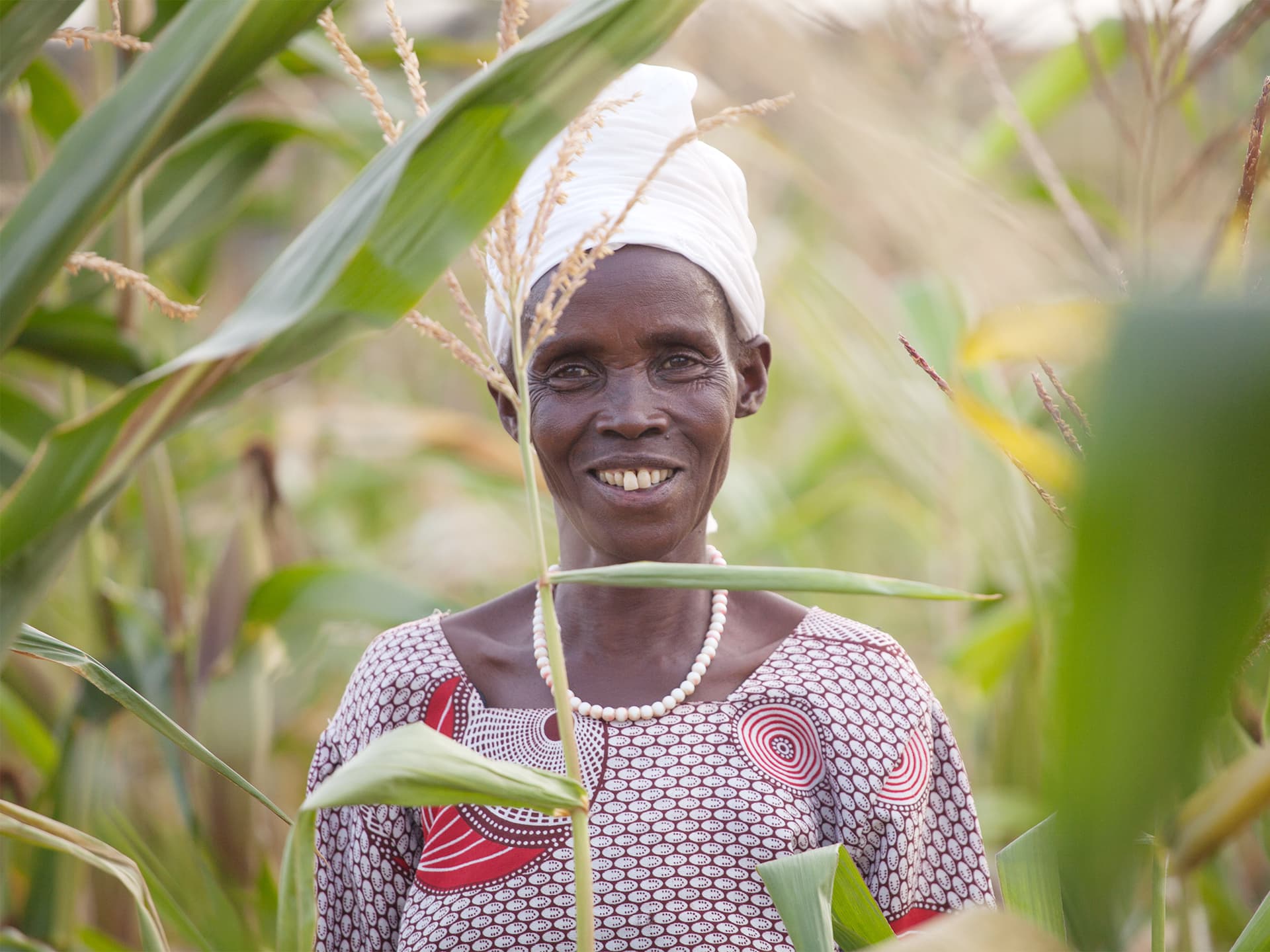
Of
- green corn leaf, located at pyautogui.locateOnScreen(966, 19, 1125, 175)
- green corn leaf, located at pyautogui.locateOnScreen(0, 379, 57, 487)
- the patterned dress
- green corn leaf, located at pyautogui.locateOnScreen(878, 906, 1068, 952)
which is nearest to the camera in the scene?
green corn leaf, located at pyautogui.locateOnScreen(878, 906, 1068, 952)

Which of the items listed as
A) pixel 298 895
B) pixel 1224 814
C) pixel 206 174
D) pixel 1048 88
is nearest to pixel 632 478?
pixel 298 895

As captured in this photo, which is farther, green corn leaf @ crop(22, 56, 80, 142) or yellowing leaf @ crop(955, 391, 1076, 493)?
green corn leaf @ crop(22, 56, 80, 142)

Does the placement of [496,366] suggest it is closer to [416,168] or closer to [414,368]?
[416,168]

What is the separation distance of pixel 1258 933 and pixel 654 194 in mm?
658

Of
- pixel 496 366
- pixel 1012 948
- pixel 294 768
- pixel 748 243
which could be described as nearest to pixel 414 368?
pixel 294 768

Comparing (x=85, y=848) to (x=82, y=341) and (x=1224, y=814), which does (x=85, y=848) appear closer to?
(x=1224, y=814)

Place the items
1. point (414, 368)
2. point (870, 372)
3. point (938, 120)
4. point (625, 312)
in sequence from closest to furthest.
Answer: point (625, 312) → point (870, 372) → point (938, 120) → point (414, 368)

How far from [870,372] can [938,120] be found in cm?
→ 51

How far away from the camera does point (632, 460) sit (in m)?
0.95

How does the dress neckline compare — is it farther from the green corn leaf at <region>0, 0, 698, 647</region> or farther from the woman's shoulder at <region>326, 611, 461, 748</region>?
the green corn leaf at <region>0, 0, 698, 647</region>

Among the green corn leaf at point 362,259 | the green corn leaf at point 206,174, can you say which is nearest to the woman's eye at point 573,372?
the green corn leaf at point 362,259

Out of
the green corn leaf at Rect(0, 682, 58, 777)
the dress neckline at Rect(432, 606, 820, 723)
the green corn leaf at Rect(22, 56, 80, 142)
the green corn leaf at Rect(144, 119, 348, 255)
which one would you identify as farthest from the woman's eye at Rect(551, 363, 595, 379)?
the green corn leaf at Rect(0, 682, 58, 777)

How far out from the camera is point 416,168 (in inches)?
22.4

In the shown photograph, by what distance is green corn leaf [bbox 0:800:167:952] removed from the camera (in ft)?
2.24
